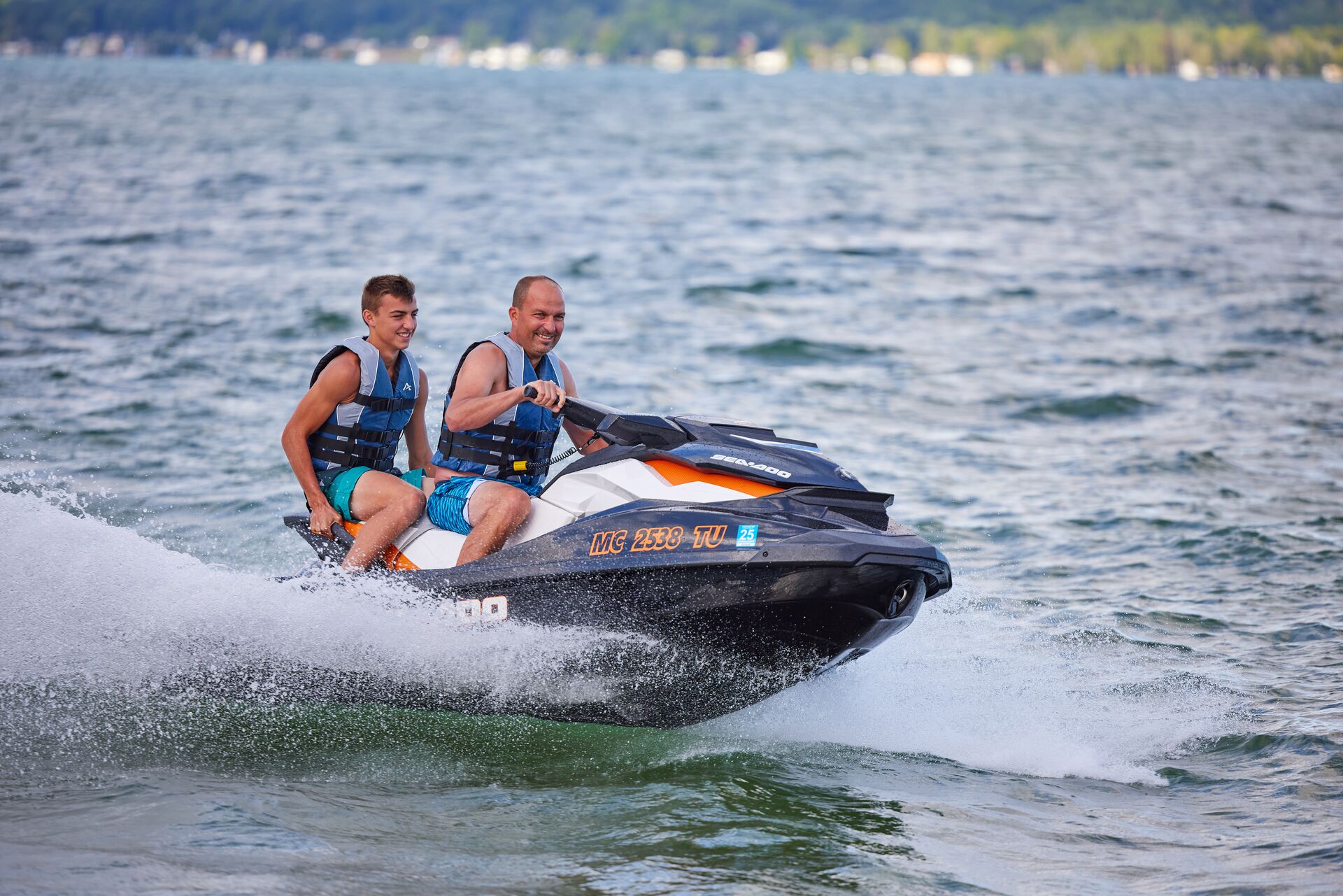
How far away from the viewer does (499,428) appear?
552 centimetres

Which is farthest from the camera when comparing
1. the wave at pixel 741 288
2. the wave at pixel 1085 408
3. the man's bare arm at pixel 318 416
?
the wave at pixel 741 288

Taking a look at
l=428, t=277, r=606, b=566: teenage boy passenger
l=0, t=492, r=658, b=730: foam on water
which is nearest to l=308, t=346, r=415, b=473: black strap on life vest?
l=428, t=277, r=606, b=566: teenage boy passenger

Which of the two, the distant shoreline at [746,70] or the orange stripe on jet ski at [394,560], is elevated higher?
the distant shoreline at [746,70]

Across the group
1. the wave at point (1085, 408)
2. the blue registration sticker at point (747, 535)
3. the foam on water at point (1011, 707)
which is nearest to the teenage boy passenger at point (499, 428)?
the blue registration sticker at point (747, 535)

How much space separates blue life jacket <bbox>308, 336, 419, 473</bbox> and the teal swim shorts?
0.10 feet

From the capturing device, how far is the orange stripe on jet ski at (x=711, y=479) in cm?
507

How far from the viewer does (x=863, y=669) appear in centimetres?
612

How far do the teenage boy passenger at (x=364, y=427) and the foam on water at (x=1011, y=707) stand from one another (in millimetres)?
1595

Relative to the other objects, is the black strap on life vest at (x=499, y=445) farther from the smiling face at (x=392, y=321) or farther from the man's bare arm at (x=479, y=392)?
the smiling face at (x=392, y=321)

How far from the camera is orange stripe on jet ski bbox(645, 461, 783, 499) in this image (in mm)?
5066

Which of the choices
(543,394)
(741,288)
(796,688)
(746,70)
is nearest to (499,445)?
(543,394)

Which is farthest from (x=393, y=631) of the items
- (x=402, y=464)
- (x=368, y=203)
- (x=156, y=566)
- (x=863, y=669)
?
(x=368, y=203)

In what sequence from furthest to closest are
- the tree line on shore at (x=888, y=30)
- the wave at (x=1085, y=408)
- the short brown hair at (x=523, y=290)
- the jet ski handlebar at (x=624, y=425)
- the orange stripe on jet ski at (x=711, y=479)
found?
the tree line on shore at (x=888, y=30) → the wave at (x=1085, y=408) → the short brown hair at (x=523, y=290) → the jet ski handlebar at (x=624, y=425) → the orange stripe on jet ski at (x=711, y=479)

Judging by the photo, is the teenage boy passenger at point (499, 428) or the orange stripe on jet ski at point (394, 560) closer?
the teenage boy passenger at point (499, 428)
